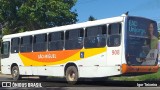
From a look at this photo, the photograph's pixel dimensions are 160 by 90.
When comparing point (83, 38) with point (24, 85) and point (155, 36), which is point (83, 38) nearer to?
point (155, 36)

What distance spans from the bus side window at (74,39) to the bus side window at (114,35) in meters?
2.02

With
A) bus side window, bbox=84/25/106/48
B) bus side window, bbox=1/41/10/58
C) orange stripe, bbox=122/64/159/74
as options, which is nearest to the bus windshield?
orange stripe, bbox=122/64/159/74

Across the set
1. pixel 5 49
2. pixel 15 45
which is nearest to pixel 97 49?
pixel 15 45

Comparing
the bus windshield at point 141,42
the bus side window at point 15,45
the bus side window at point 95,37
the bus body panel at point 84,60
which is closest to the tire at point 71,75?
the bus body panel at point 84,60

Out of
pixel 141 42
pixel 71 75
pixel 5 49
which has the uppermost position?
pixel 141 42

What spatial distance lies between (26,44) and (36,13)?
1564 centimetres

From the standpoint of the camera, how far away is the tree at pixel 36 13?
40.0 metres

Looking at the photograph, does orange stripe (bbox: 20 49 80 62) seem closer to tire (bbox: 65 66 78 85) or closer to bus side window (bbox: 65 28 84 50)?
bus side window (bbox: 65 28 84 50)

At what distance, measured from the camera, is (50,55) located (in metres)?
22.4

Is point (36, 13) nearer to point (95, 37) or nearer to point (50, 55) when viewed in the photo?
point (50, 55)

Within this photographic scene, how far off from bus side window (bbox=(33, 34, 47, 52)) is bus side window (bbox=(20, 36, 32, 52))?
48 cm

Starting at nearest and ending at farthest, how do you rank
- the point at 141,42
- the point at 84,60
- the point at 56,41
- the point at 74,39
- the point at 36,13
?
the point at 141,42 < the point at 84,60 < the point at 74,39 < the point at 56,41 < the point at 36,13

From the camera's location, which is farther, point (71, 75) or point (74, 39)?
point (71, 75)

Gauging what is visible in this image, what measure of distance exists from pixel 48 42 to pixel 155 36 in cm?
609
